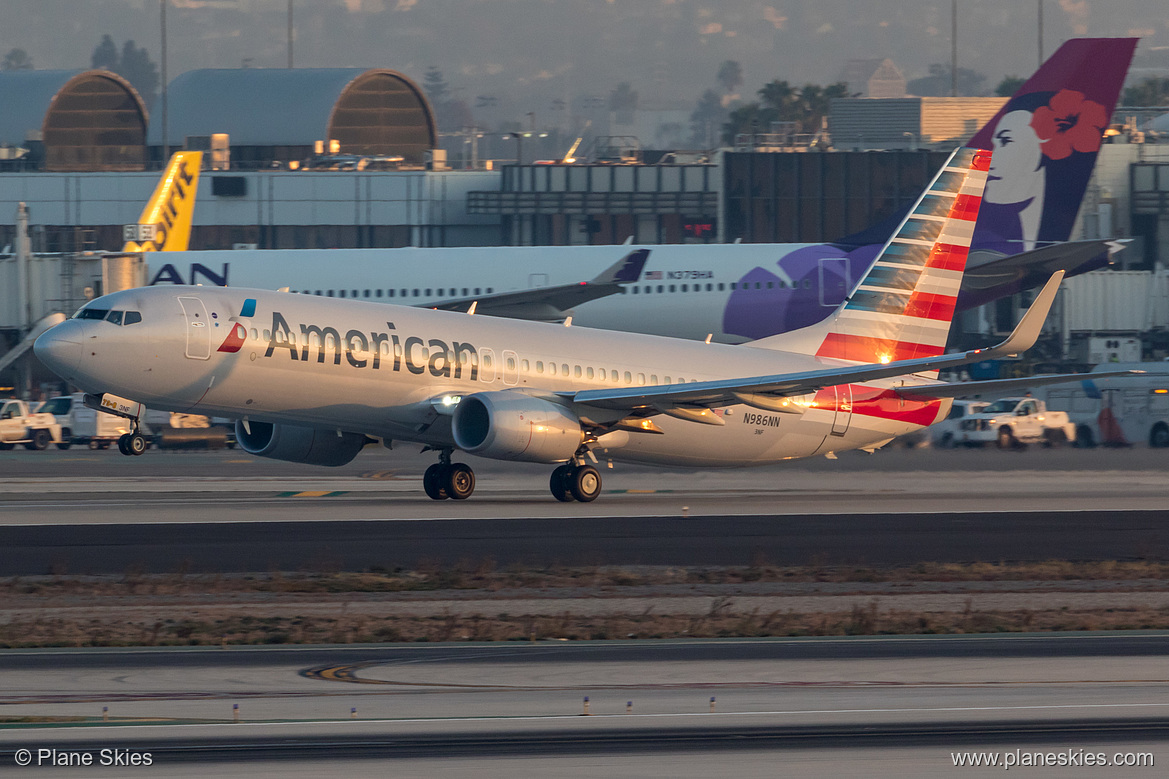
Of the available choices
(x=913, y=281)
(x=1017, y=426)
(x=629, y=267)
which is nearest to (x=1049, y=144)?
(x=1017, y=426)

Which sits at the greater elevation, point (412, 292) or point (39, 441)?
point (412, 292)

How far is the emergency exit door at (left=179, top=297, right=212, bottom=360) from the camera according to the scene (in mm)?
29562

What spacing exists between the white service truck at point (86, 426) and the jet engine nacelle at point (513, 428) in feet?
84.1

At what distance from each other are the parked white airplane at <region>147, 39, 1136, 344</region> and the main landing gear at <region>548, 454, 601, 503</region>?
23.4m

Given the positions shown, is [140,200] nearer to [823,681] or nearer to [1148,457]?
[1148,457]

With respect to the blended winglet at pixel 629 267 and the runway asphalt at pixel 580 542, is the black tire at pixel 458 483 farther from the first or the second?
the blended winglet at pixel 629 267

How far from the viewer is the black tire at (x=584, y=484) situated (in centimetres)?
3269

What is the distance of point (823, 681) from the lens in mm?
14391

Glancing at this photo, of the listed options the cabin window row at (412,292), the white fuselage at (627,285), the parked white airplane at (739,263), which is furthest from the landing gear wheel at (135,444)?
the cabin window row at (412,292)

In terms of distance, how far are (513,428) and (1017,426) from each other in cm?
3023

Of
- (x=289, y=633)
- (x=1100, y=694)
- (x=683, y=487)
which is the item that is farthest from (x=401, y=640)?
(x=683, y=487)

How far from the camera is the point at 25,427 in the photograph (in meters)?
53.7

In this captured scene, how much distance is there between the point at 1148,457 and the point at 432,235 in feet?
196

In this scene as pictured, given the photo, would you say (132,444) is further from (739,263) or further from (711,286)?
(739,263)
